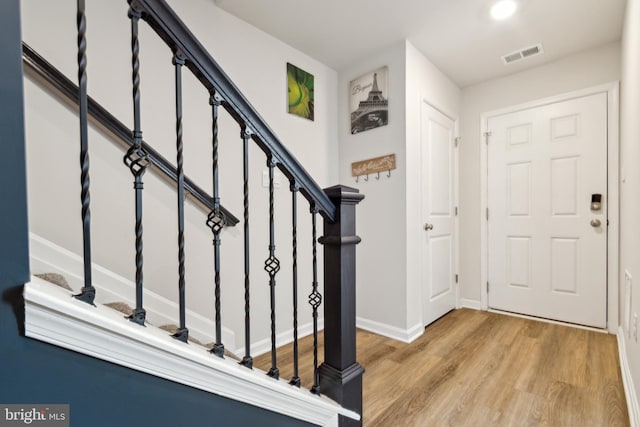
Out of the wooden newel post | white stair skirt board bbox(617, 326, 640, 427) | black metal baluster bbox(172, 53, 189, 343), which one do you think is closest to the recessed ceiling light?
the wooden newel post

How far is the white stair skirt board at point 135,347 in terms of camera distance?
21.8 inches

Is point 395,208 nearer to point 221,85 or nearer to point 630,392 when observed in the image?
point 630,392

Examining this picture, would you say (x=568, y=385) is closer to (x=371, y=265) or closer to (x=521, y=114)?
(x=371, y=265)

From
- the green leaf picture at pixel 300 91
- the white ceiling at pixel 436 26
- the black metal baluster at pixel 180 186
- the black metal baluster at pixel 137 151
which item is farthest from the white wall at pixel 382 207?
the black metal baluster at pixel 137 151

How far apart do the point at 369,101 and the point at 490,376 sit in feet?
7.50

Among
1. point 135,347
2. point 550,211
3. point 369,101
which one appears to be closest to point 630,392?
point 550,211

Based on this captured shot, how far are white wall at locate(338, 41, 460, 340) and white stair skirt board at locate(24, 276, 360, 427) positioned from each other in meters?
1.60

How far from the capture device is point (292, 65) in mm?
2477

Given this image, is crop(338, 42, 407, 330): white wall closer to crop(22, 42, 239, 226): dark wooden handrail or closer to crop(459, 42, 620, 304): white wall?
crop(459, 42, 620, 304): white wall

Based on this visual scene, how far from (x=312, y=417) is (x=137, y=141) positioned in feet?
3.73

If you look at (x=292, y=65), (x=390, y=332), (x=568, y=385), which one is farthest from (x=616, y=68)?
(x=390, y=332)

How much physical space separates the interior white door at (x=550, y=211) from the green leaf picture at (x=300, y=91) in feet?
6.42

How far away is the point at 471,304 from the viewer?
3.16 metres

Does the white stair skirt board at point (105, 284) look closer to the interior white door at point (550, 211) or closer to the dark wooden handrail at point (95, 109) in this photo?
the dark wooden handrail at point (95, 109)
